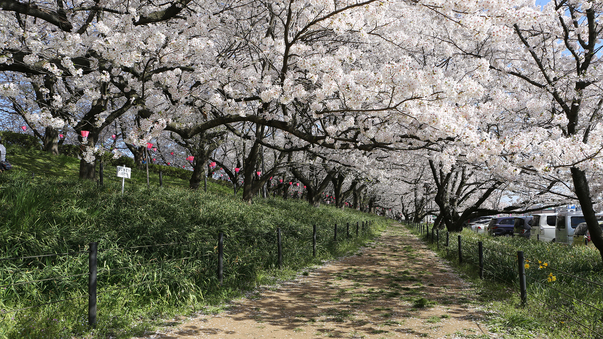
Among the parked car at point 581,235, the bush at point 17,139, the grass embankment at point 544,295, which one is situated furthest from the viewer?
the bush at point 17,139

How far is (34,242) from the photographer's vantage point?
579cm

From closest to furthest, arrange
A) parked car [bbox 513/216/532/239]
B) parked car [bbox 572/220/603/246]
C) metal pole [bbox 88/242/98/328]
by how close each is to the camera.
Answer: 1. metal pole [bbox 88/242/98/328]
2. parked car [bbox 572/220/603/246]
3. parked car [bbox 513/216/532/239]

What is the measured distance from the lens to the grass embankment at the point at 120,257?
4684mm

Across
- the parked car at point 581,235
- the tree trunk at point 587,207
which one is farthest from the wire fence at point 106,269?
the parked car at point 581,235

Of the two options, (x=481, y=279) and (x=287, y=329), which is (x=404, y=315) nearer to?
(x=287, y=329)

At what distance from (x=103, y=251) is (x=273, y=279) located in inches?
141

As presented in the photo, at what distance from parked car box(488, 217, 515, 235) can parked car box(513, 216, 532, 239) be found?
1.48m

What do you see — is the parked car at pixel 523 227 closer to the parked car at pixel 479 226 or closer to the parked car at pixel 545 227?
→ the parked car at pixel 545 227

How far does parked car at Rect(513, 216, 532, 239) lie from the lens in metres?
19.6

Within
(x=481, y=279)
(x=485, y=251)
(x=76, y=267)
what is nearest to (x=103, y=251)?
(x=76, y=267)

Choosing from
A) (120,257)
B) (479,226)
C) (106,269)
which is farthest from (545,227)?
(106,269)

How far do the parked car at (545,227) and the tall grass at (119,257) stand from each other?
13.7 metres

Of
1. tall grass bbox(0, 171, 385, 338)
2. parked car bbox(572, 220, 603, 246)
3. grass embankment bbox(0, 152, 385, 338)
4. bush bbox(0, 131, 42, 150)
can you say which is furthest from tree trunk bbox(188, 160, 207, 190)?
parked car bbox(572, 220, 603, 246)

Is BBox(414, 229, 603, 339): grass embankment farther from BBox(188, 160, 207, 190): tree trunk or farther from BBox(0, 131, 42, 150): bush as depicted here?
BBox(0, 131, 42, 150): bush
